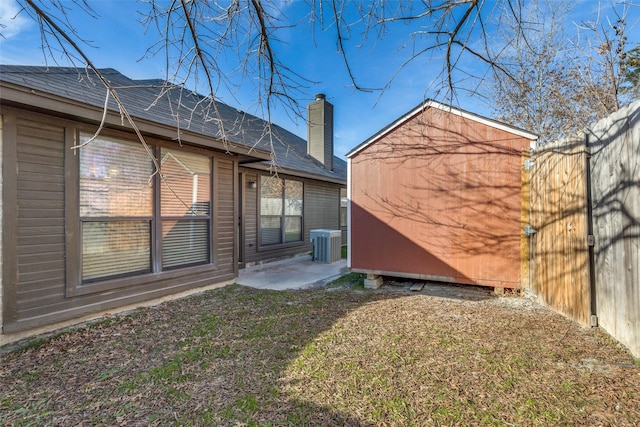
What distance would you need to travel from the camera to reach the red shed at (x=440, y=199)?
5.14m

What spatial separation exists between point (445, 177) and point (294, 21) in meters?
3.79

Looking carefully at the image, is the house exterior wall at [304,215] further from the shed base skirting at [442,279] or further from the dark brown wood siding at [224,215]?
the shed base skirting at [442,279]

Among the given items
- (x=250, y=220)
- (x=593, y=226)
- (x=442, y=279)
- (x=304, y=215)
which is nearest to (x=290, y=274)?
(x=250, y=220)

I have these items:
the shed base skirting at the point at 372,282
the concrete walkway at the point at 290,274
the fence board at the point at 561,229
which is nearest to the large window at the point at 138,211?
the concrete walkway at the point at 290,274

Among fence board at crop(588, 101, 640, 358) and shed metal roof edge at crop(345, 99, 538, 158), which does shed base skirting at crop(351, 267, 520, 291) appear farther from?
shed metal roof edge at crop(345, 99, 538, 158)

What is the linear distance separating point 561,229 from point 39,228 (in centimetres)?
624

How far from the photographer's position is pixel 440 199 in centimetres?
554

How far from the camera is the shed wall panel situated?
5152mm

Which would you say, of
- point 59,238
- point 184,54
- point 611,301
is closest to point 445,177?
point 611,301

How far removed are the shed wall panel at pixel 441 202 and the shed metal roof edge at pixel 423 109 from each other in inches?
3.0

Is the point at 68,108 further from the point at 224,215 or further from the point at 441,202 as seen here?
the point at 441,202

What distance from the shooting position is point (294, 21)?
2.80 meters

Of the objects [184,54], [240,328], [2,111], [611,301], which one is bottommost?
[240,328]

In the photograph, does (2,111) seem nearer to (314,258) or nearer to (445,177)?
(445,177)
